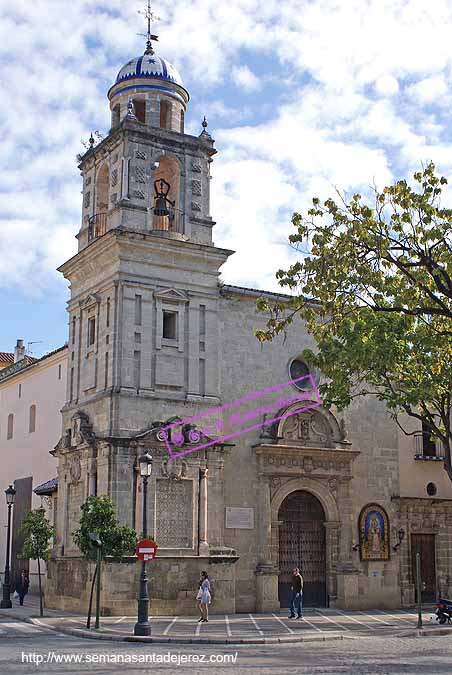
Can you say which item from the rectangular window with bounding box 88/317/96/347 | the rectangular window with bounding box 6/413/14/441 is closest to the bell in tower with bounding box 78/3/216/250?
the rectangular window with bounding box 88/317/96/347

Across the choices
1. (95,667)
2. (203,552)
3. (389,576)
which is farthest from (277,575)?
(95,667)

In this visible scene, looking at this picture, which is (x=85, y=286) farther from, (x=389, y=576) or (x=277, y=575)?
(x=389, y=576)

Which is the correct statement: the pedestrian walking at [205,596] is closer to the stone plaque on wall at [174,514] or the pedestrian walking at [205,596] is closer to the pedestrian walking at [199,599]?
the pedestrian walking at [199,599]

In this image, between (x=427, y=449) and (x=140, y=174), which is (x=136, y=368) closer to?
(x=140, y=174)

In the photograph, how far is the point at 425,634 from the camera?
23.0 metres

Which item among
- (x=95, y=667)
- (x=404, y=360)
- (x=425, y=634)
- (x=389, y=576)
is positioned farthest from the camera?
Answer: (x=389, y=576)

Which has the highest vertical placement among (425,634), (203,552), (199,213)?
(199,213)

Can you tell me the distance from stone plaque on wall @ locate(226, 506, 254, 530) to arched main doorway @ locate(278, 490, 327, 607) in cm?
115

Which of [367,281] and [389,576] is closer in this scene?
[367,281]

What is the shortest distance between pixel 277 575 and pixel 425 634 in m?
6.60

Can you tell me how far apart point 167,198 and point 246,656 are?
17.1 meters

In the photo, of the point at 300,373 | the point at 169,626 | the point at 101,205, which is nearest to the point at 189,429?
the point at 300,373

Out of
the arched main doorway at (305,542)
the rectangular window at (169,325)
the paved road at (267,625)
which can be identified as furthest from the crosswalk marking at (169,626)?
the rectangular window at (169,325)

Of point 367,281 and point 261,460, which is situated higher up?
point 367,281
